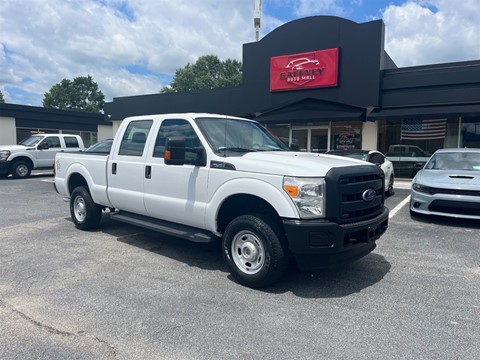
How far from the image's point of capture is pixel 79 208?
23.1 ft

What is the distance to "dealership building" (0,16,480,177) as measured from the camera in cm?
1427

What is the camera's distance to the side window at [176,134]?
16.6 feet

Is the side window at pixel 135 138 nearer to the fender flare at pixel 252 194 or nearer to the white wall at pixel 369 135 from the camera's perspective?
the fender flare at pixel 252 194

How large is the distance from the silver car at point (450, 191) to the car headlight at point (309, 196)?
4.72 metres

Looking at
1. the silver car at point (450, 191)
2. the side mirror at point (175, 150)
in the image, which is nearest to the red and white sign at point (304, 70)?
the silver car at point (450, 191)

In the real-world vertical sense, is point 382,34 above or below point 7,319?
above

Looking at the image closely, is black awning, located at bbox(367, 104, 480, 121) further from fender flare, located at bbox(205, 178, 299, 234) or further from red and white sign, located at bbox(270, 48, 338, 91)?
fender flare, located at bbox(205, 178, 299, 234)

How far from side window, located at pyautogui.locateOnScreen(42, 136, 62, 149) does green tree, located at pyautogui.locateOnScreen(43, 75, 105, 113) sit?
2087 inches

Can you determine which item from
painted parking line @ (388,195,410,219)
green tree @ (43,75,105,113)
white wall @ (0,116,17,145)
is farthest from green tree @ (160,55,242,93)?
painted parking line @ (388,195,410,219)

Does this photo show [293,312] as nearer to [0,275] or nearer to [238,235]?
[238,235]

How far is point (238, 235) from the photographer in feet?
14.5

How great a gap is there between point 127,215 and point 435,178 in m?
6.11

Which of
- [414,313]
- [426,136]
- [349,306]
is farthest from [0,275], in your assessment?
[426,136]

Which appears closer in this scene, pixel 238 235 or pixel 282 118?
pixel 238 235
